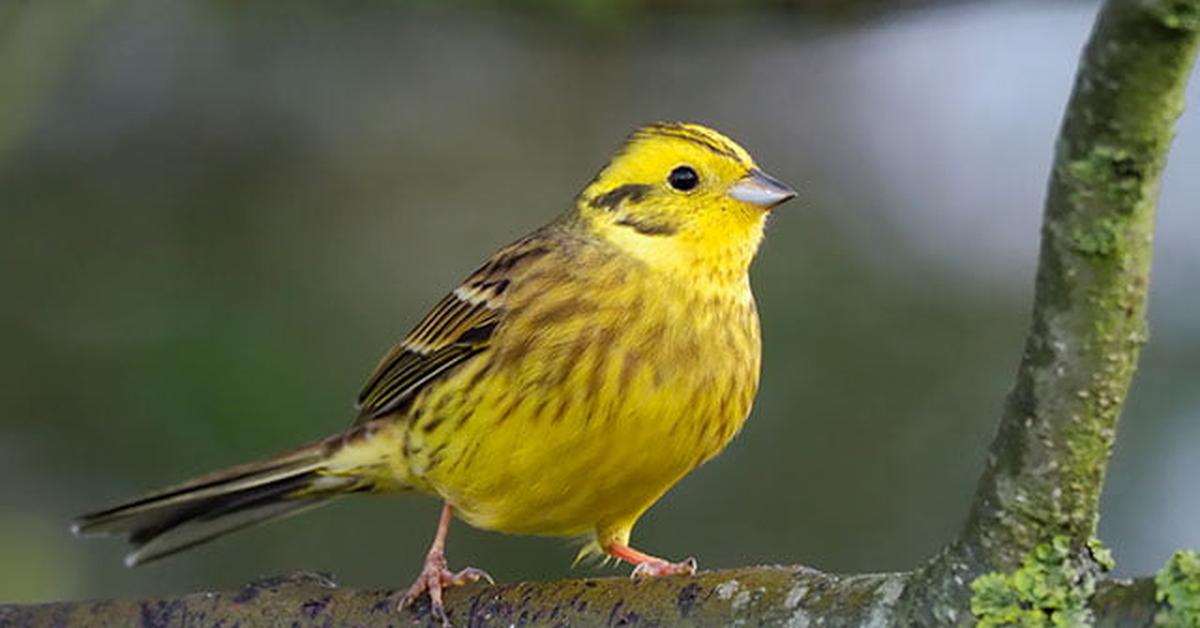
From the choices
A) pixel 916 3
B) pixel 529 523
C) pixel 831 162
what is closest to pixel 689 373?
pixel 529 523

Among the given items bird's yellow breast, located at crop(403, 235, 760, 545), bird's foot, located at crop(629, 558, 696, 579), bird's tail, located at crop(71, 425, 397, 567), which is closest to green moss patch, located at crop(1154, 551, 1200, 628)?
bird's foot, located at crop(629, 558, 696, 579)

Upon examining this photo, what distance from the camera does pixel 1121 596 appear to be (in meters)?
2.51

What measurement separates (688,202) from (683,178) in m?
0.06

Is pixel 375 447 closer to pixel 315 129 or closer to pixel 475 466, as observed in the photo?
pixel 475 466

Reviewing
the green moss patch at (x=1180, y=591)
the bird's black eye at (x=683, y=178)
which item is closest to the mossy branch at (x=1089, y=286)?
the green moss patch at (x=1180, y=591)

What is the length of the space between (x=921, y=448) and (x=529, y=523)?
2.68 metres

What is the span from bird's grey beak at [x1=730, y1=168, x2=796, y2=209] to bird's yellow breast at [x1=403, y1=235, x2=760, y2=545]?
0.61ft

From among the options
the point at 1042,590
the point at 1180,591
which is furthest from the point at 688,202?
the point at 1180,591

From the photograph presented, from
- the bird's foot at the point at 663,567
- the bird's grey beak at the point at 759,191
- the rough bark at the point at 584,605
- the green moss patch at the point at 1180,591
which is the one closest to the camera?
the green moss patch at the point at 1180,591

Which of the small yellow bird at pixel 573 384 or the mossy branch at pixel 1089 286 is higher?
the mossy branch at pixel 1089 286

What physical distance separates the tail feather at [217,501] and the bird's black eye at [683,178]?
3.34 ft

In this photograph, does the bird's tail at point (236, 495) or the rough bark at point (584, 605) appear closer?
the rough bark at point (584, 605)

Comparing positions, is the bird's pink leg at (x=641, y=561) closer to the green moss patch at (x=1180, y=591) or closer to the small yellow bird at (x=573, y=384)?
the small yellow bird at (x=573, y=384)

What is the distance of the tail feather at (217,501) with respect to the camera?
467 cm
